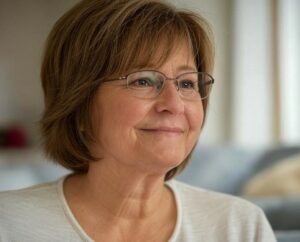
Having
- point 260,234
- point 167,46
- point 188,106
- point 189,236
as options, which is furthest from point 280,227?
point 167,46

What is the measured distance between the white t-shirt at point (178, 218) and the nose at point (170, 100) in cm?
29

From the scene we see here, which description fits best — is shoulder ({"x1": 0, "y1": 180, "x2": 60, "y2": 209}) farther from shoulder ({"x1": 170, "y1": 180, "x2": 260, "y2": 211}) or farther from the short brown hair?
shoulder ({"x1": 170, "y1": 180, "x2": 260, "y2": 211})

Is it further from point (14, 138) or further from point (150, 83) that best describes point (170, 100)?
point (14, 138)

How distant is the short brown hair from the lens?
1.15 m

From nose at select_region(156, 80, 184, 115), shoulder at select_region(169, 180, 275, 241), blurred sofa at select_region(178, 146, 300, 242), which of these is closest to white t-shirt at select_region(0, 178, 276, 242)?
shoulder at select_region(169, 180, 275, 241)

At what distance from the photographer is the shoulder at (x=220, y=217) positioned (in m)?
1.25

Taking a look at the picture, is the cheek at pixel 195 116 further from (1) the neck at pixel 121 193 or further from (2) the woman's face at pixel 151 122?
(1) the neck at pixel 121 193

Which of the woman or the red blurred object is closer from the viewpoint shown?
the woman

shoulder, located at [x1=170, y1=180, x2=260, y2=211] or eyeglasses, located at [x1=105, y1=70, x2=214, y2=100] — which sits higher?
eyeglasses, located at [x1=105, y1=70, x2=214, y2=100]

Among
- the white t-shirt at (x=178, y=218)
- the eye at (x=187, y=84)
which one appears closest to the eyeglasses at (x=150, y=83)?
the eye at (x=187, y=84)

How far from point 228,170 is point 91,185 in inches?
87.2

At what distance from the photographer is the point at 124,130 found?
3.72 ft

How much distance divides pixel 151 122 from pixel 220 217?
334 mm

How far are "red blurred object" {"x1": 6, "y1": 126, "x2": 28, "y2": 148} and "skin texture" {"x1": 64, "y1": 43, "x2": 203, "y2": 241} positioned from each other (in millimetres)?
4055
